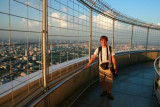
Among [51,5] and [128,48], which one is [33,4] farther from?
[128,48]

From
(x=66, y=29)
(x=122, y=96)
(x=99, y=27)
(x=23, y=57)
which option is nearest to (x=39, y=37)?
(x=23, y=57)

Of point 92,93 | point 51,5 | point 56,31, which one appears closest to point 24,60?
point 56,31

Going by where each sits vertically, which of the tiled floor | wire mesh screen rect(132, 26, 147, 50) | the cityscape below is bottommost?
the tiled floor

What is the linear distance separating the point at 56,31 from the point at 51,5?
1.39 feet

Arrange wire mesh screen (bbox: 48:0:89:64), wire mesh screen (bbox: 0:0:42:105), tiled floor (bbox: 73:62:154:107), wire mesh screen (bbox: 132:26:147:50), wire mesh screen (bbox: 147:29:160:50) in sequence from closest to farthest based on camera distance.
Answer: wire mesh screen (bbox: 0:0:42:105) < wire mesh screen (bbox: 48:0:89:64) < tiled floor (bbox: 73:62:154:107) < wire mesh screen (bbox: 132:26:147:50) < wire mesh screen (bbox: 147:29:160:50)

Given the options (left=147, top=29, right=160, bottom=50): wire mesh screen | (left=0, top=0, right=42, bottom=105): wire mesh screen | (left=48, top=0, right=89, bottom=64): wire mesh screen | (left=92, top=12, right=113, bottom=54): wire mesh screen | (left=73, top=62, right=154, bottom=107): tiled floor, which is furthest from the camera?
(left=147, top=29, right=160, bottom=50): wire mesh screen

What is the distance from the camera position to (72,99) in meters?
3.17

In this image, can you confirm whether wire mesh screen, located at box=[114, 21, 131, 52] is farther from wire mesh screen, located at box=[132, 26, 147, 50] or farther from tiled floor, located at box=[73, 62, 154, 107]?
tiled floor, located at box=[73, 62, 154, 107]

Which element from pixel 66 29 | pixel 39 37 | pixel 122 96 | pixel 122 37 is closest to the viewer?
pixel 39 37

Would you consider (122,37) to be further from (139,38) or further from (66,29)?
(66,29)

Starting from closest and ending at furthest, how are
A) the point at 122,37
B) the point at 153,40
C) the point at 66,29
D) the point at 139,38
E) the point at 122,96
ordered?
the point at 66,29, the point at 122,96, the point at 122,37, the point at 139,38, the point at 153,40

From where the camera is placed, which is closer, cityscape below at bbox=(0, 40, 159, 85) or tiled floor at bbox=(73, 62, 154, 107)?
cityscape below at bbox=(0, 40, 159, 85)

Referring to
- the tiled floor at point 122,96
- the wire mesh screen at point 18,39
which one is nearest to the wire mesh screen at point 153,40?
the tiled floor at point 122,96

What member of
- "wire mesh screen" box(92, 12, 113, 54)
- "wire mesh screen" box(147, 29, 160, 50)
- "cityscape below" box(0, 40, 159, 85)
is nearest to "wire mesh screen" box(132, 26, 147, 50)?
"wire mesh screen" box(147, 29, 160, 50)
